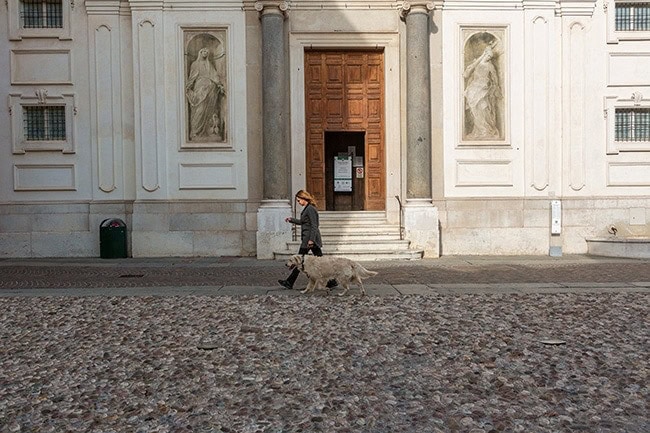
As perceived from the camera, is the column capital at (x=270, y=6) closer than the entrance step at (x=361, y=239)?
No

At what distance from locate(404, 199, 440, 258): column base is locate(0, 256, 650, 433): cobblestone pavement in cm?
453

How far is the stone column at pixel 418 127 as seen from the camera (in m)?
16.1

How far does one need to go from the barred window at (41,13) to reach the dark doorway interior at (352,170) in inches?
296

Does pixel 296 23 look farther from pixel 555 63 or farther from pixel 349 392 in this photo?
pixel 349 392

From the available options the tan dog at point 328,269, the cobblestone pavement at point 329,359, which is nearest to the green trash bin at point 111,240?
the cobblestone pavement at point 329,359

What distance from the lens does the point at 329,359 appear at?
6.18 m

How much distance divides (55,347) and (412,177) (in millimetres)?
10944

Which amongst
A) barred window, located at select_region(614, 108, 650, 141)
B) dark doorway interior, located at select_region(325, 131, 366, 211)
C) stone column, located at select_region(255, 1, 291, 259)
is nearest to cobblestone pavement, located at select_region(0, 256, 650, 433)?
stone column, located at select_region(255, 1, 291, 259)

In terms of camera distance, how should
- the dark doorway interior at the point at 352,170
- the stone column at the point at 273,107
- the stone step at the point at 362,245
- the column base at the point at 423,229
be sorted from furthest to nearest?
the dark doorway interior at the point at 352,170, the stone column at the point at 273,107, the column base at the point at 423,229, the stone step at the point at 362,245

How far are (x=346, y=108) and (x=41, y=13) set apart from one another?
8.14 meters

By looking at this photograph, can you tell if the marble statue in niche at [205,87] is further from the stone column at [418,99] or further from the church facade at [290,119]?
the stone column at [418,99]

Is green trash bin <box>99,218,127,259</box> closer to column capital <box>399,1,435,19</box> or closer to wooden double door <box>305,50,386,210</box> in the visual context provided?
wooden double door <box>305,50,386,210</box>

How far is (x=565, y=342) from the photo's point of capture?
6758mm

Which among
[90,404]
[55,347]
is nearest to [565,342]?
[90,404]
